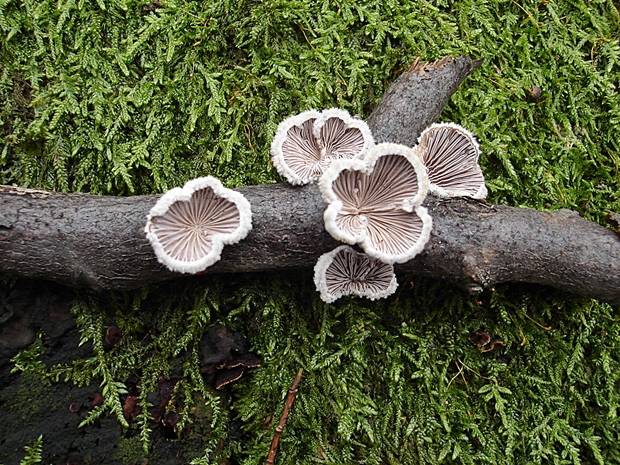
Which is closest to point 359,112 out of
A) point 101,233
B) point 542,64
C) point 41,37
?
point 542,64

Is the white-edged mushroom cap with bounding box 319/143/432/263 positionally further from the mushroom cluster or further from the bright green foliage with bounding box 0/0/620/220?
the bright green foliage with bounding box 0/0/620/220

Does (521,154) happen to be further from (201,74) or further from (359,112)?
(201,74)

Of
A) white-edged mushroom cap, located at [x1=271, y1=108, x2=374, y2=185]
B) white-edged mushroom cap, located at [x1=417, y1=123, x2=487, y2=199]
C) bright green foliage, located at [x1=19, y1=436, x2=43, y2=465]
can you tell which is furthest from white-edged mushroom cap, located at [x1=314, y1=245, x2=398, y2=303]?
bright green foliage, located at [x1=19, y1=436, x2=43, y2=465]

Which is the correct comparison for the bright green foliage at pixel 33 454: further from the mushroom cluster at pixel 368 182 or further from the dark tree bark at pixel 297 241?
the mushroom cluster at pixel 368 182

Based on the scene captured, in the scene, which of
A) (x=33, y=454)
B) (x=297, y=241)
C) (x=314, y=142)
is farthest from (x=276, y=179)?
(x=33, y=454)

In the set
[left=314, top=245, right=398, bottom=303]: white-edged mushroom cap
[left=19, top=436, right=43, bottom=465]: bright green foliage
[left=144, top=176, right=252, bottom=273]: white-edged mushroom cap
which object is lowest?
[left=19, top=436, right=43, bottom=465]: bright green foliage
